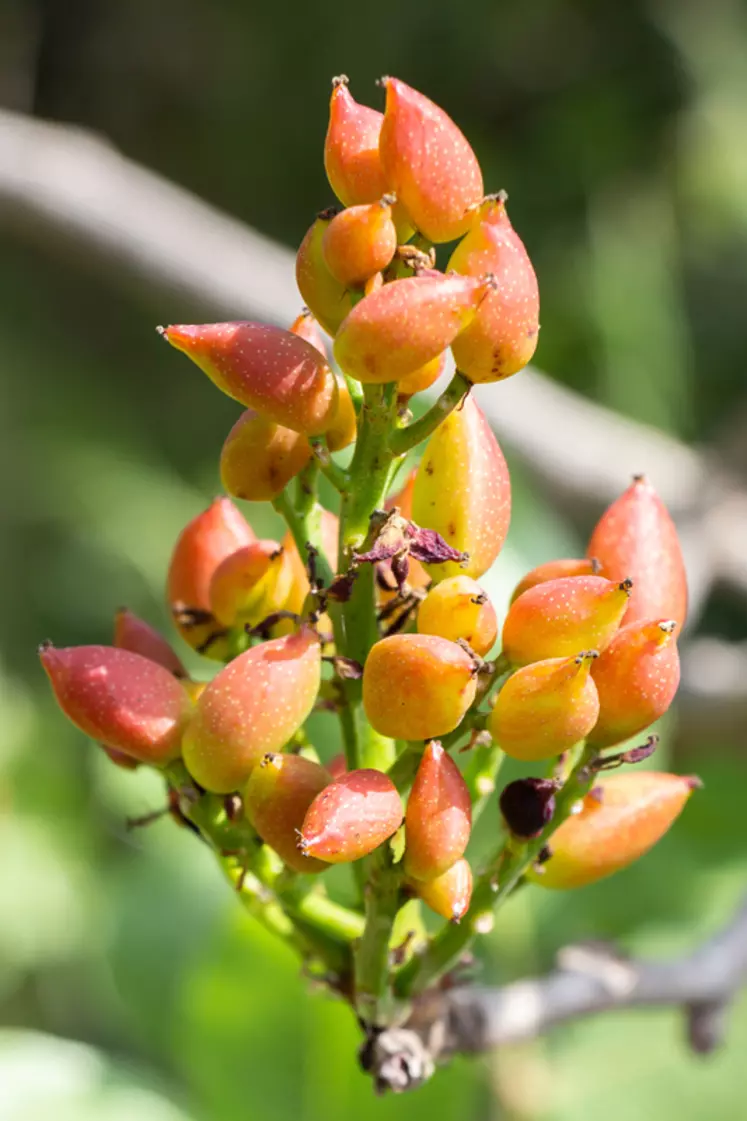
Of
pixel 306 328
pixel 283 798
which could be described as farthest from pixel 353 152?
pixel 283 798

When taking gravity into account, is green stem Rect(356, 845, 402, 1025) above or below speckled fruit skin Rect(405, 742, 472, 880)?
below

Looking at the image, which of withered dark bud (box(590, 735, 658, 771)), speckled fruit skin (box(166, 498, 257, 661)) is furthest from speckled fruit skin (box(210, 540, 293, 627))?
withered dark bud (box(590, 735, 658, 771))

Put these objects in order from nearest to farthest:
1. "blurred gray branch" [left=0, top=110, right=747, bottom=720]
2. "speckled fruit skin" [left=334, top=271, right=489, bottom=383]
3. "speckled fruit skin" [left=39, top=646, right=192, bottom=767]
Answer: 1. "speckled fruit skin" [left=334, top=271, right=489, bottom=383]
2. "speckled fruit skin" [left=39, top=646, right=192, bottom=767]
3. "blurred gray branch" [left=0, top=110, right=747, bottom=720]

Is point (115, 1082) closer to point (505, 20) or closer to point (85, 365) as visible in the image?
point (85, 365)

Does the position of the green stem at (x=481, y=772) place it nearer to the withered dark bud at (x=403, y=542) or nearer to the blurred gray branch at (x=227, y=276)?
the withered dark bud at (x=403, y=542)

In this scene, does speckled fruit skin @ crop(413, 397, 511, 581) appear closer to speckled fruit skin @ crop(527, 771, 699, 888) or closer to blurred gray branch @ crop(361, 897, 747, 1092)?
speckled fruit skin @ crop(527, 771, 699, 888)

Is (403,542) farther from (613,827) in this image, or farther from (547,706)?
(613,827)
